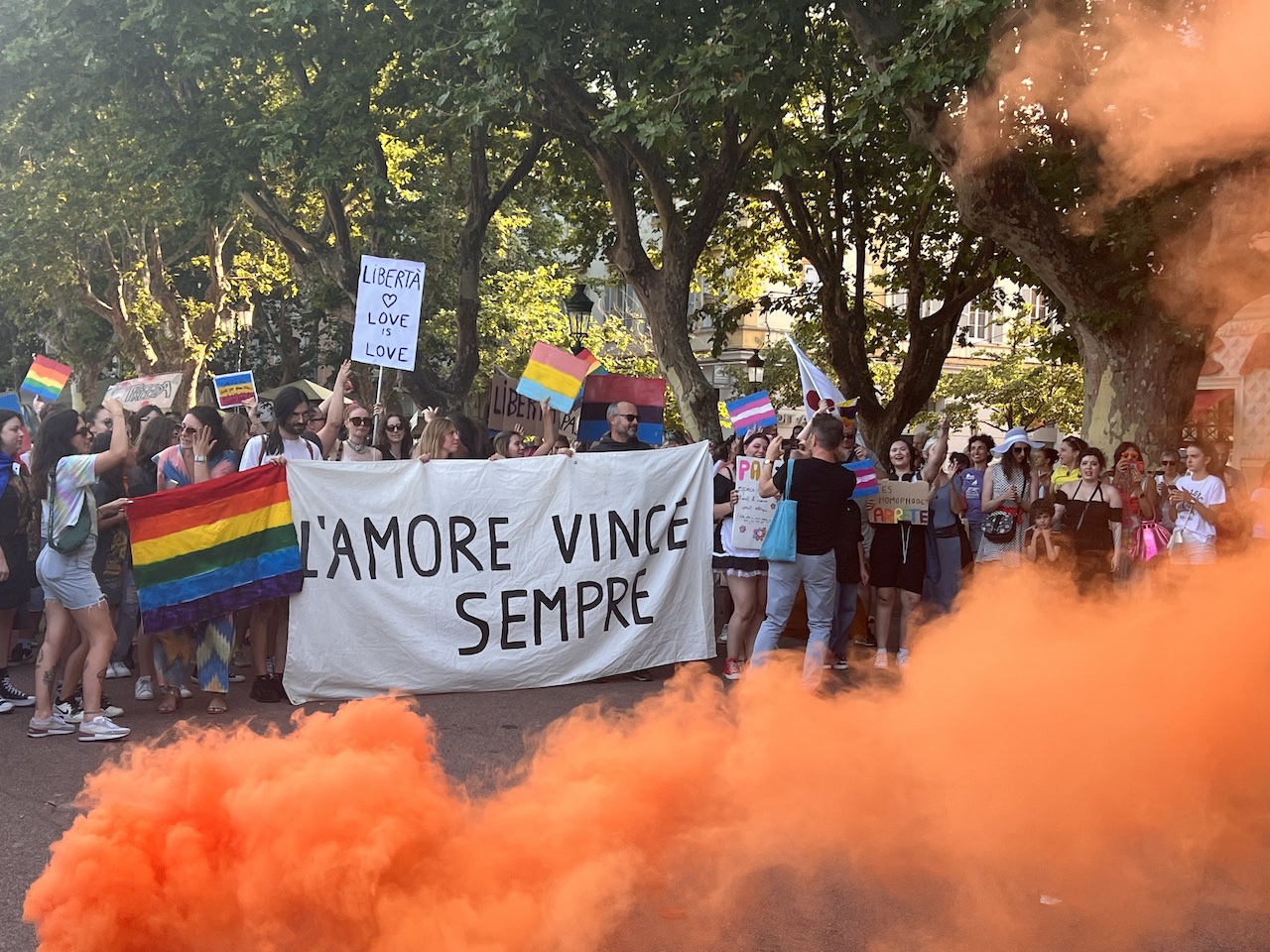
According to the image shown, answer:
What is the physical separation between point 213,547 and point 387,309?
2.84 m

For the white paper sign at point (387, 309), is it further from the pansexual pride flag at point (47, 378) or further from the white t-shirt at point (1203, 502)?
the white t-shirt at point (1203, 502)

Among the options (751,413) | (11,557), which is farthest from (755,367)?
(11,557)

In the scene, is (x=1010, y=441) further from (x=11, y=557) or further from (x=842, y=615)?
(x=11, y=557)

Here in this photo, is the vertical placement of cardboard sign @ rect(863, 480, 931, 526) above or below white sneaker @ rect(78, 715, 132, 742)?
above

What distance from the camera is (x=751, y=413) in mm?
10109

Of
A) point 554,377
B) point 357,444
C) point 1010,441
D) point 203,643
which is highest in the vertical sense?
point 554,377

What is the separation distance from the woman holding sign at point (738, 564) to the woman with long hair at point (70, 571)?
396cm

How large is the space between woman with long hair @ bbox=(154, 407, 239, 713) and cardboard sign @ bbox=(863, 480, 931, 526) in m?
4.49

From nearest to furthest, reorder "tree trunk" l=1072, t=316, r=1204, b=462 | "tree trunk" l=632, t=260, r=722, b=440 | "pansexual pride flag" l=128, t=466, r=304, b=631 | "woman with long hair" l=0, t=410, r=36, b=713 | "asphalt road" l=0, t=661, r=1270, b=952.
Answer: "asphalt road" l=0, t=661, r=1270, b=952, "woman with long hair" l=0, t=410, r=36, b=713, "pansexual pride flag" l=128, t=466, r=304, b=631, "tree trunk" l=1072, t=316, r=1204, b=462, "tree trunk" l=632, t=260, r=722, b=440

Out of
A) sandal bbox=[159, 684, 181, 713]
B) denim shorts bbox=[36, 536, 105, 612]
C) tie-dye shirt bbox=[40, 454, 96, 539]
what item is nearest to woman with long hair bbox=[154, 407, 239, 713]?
sandal bbox=[159, 684, 181, 713]

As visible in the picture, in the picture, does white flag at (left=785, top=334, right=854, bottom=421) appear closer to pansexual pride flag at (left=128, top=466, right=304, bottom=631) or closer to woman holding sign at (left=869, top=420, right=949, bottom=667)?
woman holding sign at (left=869, top=420, right=949, bottom=667)

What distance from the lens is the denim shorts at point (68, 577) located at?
22.5 feet

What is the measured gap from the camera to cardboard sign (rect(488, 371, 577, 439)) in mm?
12875

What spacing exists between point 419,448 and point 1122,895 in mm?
5751
